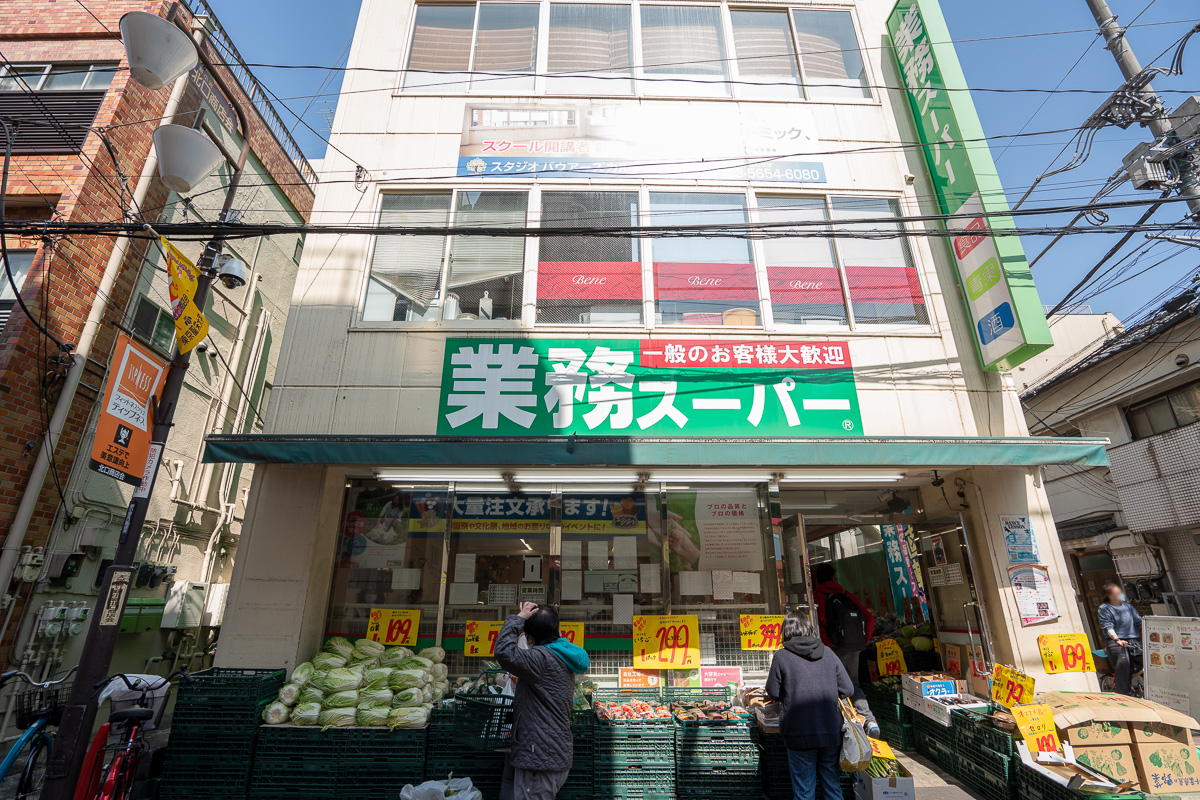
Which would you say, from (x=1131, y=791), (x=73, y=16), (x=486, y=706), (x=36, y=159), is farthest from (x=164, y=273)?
(x=1131, y=791)

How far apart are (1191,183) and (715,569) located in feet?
26.6

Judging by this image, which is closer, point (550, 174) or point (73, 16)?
point (550, 174)

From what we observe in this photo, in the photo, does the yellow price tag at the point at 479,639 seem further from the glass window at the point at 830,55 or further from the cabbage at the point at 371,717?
the glass window at the point at 830,55

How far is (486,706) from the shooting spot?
534 centimetres

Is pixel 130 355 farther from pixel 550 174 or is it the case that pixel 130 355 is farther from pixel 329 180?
pixel 550 174

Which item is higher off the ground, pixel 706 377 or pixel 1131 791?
pixel 706 377

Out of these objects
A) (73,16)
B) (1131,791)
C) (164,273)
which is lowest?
(1131,791)

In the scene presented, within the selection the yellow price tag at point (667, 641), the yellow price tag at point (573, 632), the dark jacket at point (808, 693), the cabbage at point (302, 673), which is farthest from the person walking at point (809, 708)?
the cabbage at point (302, 673)

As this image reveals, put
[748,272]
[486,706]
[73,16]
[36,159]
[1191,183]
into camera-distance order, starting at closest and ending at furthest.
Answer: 1. [486,706]
2. [1191,183]
3. [748,272]
4. [36,159]
5. [73,16]

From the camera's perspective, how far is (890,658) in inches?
318

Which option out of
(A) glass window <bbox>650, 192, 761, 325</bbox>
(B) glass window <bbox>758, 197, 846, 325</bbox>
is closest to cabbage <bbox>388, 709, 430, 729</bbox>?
(A) glass window <bbox>650, 192, 761, 325</bbox>

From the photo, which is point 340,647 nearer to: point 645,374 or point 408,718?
point 408,718

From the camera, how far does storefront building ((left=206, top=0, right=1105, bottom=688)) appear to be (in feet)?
23.0

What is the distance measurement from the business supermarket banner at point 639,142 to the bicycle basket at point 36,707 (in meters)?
8.01
